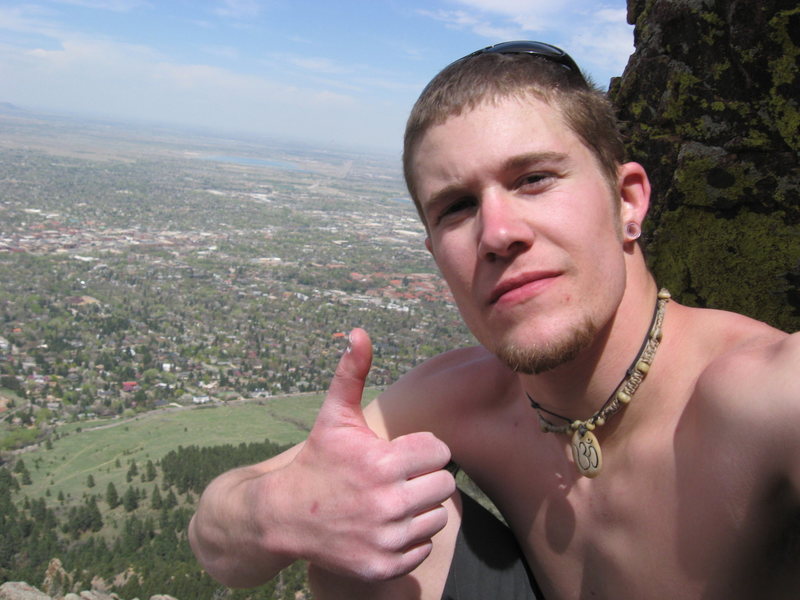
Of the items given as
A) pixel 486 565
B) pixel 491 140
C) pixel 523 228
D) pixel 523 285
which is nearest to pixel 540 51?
pixel 491 140

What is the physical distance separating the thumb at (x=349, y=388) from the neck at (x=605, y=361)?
0.54 m

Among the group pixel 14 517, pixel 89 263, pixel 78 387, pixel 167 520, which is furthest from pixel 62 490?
pixel 89 263

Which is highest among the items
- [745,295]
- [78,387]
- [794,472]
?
[745,295]

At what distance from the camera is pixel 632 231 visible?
5.44 ft

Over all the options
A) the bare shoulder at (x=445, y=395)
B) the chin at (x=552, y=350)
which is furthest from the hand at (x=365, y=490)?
the bare shoulder at (x=445, y=395)

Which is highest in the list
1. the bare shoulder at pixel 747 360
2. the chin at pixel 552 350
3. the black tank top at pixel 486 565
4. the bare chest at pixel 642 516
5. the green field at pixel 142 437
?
the bare shoulder at pixel 747 360

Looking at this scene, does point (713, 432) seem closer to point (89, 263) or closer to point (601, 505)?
point (601, 505)

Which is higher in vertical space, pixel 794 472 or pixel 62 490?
pixel 794 472

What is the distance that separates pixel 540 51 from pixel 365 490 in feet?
4.68

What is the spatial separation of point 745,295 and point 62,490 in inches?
810

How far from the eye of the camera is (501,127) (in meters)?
1.57

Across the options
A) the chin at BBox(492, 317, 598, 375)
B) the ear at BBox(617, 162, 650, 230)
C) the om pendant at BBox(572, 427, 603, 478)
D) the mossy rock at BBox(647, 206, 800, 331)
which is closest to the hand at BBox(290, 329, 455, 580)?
the chin at BBox(492, 317, 598, 375)

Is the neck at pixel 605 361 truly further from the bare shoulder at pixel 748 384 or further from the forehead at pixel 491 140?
the forehead at pixel 491 140

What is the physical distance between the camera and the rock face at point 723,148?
2.08 m
